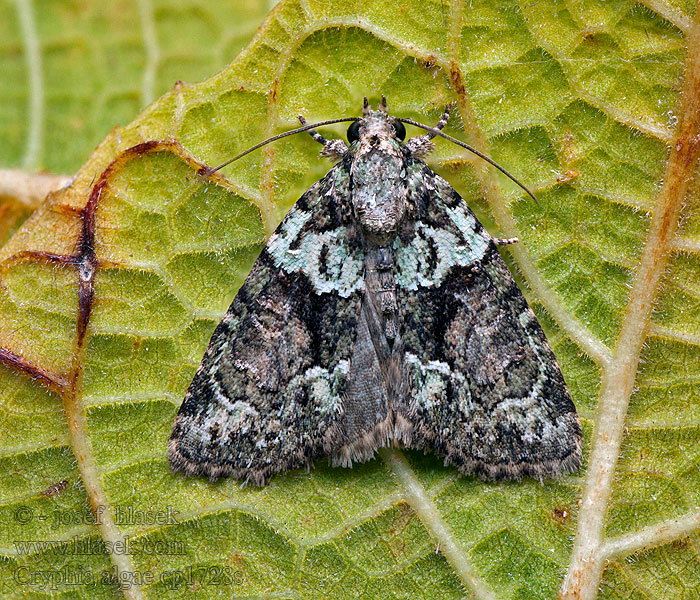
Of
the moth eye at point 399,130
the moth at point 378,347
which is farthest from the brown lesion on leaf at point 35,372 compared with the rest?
the moth eye at point 399,130

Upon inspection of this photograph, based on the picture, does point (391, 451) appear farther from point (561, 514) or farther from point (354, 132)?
point (354, 132)

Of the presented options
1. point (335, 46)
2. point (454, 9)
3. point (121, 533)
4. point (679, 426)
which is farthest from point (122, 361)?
point (679, 426)

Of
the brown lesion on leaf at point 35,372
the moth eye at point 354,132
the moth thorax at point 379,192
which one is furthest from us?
the moth eye at point 354,132

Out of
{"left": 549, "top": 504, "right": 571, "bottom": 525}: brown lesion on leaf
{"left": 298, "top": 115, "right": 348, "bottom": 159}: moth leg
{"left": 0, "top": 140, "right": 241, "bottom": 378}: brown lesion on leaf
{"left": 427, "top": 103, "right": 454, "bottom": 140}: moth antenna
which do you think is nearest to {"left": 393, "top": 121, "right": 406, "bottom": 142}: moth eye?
{"left": 427, "top": 103, "right": 454, "bottom": 140}: moth antenna

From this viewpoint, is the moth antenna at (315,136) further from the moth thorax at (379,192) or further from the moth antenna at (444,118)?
the moth antenna at (444,118)

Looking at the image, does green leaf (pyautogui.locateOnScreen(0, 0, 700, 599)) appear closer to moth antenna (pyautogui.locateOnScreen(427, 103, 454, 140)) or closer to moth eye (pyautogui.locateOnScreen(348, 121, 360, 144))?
moth antenna (pyautogui.locateOnScreen(427, 103, 454, 140))

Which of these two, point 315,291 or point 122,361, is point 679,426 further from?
point 122,361

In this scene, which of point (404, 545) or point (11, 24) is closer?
point (404, 545)
